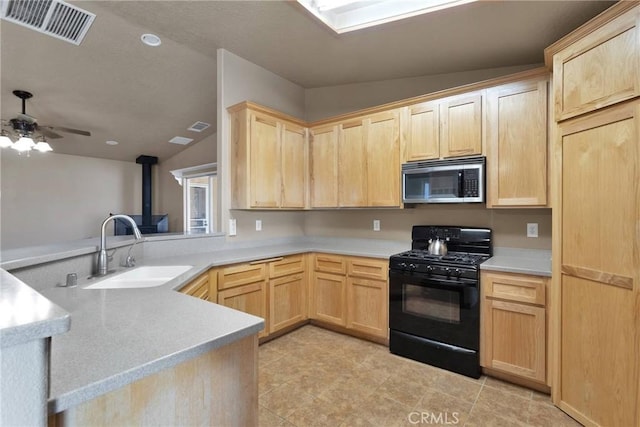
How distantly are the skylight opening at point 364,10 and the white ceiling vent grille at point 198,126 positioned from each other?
3.34 metres

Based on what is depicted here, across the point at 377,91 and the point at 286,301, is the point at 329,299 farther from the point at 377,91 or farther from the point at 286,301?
the point at 377,91

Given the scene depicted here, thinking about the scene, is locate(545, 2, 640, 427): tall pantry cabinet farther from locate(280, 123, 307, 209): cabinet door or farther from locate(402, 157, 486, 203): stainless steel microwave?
locate(280, 123, 307, 209): cabinet door

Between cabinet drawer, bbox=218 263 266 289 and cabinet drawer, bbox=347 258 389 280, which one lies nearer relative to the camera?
cabinet drawer, bbox=218 263 266 289

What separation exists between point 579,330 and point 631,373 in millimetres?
291

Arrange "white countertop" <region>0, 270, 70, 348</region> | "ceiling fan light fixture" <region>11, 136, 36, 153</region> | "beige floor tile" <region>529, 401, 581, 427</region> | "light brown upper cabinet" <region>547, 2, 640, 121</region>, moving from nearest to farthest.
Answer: "white countertop" <region>0, 270, 70, 348</region>, "light brown upper cabinet" <region>547, 2, 640, 121</region>, "beige floor tile" <region>529, 401, 581, 427</region>, "ceiling fan light fixture" <region>11, 136, 36, 153</region>

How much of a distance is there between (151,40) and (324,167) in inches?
81.8

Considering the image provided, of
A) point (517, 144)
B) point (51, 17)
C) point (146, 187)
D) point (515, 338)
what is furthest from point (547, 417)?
point (146, 187)

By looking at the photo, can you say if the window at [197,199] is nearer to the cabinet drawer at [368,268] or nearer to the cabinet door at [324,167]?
the cabinet door at [324,167]

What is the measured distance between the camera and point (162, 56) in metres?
3.18

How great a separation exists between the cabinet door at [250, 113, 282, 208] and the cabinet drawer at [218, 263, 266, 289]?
2.08ft

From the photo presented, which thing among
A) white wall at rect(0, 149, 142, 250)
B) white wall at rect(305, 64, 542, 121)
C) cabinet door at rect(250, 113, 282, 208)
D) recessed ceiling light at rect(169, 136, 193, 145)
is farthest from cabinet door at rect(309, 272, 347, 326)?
white wall at rect(0, 149, 142, 250)

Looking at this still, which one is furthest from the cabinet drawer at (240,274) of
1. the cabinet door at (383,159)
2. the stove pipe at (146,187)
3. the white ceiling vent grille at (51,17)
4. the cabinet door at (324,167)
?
the stove pipe at (146,187)

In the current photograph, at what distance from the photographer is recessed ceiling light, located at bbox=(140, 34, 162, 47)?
283 cm

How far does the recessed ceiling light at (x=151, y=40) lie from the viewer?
2826 mm
